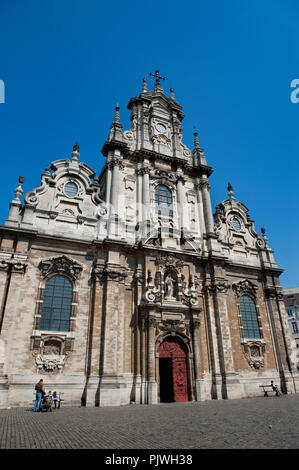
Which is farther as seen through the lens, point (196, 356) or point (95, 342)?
point (196, 356)

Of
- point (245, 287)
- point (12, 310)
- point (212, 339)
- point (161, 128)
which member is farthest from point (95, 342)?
point (161, 128)

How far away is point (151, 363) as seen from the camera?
687 inches

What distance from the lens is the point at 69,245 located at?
18.9m

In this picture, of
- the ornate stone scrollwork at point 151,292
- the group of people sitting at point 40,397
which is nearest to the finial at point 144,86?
the ornate stone scrollwork at point 151,292

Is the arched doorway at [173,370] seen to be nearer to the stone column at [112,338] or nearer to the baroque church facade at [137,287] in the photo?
the baroque church facade at [137,287]

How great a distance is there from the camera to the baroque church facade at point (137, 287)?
53.8ft

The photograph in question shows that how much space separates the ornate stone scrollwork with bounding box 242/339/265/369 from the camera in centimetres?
2117

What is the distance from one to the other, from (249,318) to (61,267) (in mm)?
13802

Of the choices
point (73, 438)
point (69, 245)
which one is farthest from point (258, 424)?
point (69, 245)

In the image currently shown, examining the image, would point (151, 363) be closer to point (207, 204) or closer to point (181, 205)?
point (181, 205)

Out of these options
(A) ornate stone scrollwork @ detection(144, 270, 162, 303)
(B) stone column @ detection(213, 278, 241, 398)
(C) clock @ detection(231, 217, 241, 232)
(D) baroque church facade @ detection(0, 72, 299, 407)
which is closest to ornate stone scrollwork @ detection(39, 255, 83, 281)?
(D) baroque church facade @ detection(0, 72, 299, 407)

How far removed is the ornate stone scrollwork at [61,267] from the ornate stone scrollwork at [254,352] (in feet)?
40.3
